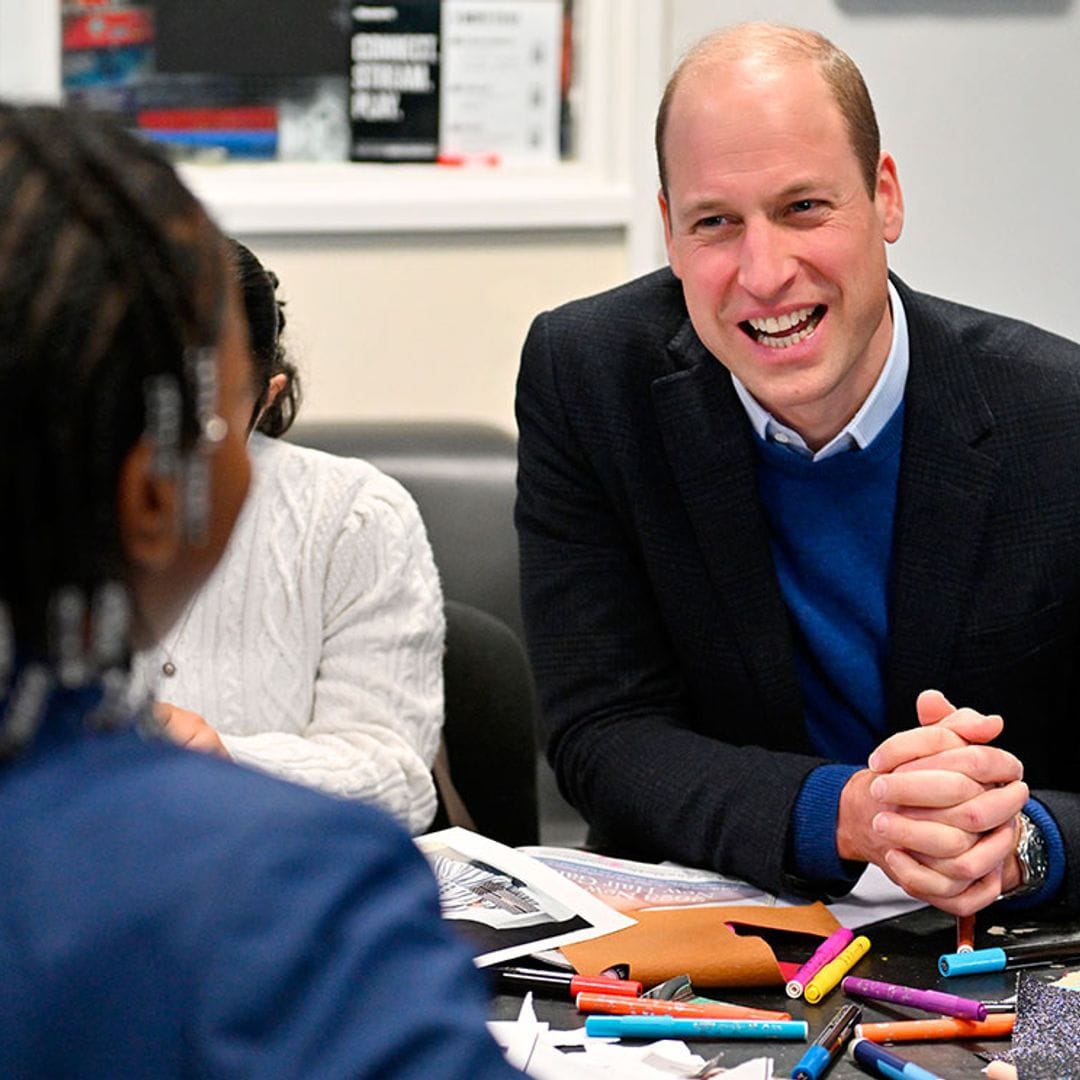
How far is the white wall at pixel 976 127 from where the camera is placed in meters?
3.17

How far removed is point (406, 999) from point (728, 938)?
77cm

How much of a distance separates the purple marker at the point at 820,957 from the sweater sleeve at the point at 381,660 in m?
0.57

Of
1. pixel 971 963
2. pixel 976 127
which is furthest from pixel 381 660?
pixel 976 127

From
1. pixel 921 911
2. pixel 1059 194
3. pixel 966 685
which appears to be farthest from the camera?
pixel 1059 194

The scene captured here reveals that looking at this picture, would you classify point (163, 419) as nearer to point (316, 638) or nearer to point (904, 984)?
point (904, 984)

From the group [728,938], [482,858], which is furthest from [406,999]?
[482,858]

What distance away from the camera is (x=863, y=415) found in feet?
6.02

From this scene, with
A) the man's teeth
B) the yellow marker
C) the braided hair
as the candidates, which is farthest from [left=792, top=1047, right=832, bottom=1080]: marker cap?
the man's teeth

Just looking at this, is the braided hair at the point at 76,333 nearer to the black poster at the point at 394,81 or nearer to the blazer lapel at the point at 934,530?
the blazer lapel at the point at 934,530

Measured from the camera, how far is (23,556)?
654 mm

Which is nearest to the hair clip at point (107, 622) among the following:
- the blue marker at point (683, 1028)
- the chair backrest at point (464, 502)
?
the blue marker at point (683, 1028)

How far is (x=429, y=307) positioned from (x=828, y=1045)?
218 centimetres

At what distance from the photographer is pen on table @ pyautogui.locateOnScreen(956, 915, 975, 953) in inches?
56.3

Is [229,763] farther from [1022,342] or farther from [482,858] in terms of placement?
[1022,342]
